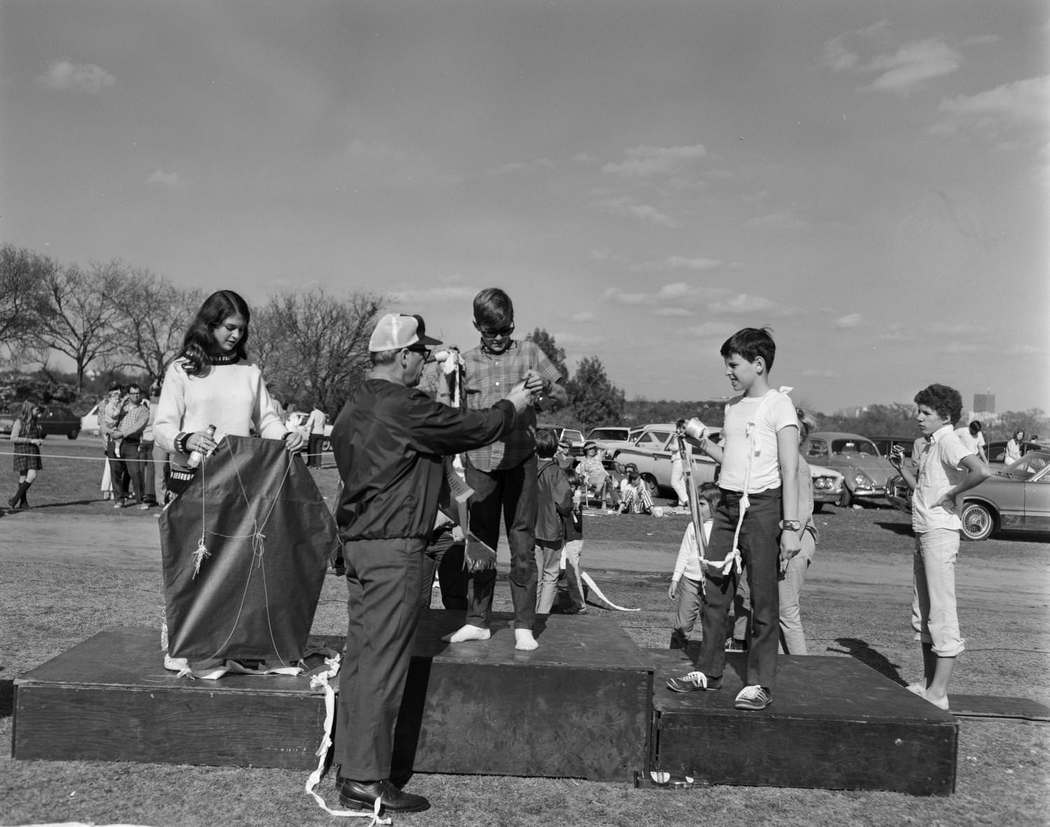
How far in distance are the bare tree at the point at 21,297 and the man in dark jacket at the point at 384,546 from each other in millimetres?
60796

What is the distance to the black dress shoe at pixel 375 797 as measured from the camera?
394cm

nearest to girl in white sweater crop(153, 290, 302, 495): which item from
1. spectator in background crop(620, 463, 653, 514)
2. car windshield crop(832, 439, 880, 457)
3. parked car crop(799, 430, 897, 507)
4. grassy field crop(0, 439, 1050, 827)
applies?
grassy field crop(0, 439, 1050, 827)

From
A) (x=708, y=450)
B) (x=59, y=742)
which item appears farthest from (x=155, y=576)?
(x=708, y=450)

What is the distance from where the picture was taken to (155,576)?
975 cm

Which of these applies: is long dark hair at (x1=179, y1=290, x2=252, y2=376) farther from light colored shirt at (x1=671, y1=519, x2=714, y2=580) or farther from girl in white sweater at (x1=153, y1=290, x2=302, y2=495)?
light colored shirt at (x1=671, y1=519, x2=714, y2=580)

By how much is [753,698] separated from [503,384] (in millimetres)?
1943

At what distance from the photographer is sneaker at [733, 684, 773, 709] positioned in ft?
14.5

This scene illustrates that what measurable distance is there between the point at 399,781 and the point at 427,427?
1694 millimetres

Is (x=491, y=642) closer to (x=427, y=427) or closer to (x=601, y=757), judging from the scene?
(x=601, y=757)

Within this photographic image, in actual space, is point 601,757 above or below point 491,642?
below

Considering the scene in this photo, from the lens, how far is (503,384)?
484cm

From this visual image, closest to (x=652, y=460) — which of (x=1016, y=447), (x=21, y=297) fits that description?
(x=1016, y=447)

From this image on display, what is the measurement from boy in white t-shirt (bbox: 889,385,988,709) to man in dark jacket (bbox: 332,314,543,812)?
3.08m

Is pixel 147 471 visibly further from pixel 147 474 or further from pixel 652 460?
pixel 652 460
